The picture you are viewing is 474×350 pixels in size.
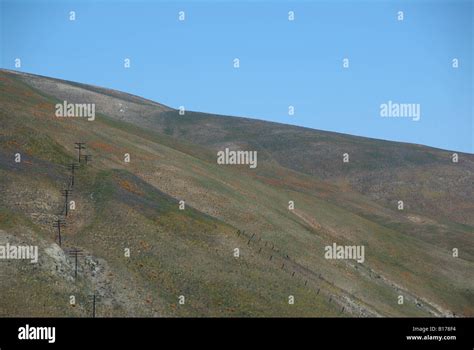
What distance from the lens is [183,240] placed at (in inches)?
2152

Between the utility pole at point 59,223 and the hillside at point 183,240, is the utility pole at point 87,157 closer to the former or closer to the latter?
the hillside at point 183,240

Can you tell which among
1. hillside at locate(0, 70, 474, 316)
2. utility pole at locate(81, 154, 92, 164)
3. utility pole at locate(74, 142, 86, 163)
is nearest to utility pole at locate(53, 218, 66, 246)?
hillside at locate(0, 70, 474, 316)

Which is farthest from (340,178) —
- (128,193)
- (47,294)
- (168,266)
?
(47,294)

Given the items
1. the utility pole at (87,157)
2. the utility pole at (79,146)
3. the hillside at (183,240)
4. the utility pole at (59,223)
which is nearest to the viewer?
the hillside at (183,240)

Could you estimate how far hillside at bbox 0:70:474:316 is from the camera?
1768 inches

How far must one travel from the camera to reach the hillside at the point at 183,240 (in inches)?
1768

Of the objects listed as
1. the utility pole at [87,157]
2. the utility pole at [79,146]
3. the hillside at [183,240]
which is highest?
the utility pole at [79,146]

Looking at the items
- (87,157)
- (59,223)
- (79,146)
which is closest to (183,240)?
(59,223)

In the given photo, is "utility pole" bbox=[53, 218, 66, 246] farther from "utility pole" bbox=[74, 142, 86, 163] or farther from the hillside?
"utility pole" bbox=[74, 142, 86, 163]

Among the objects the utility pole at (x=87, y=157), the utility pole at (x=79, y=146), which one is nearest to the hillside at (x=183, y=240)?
the utility pole at (x=87, y=157)

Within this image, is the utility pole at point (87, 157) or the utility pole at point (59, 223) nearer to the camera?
the utility pole at point (59, 223)

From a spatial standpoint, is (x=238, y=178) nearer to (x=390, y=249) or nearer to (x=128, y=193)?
(x=390, y=249)

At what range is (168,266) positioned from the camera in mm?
49312
